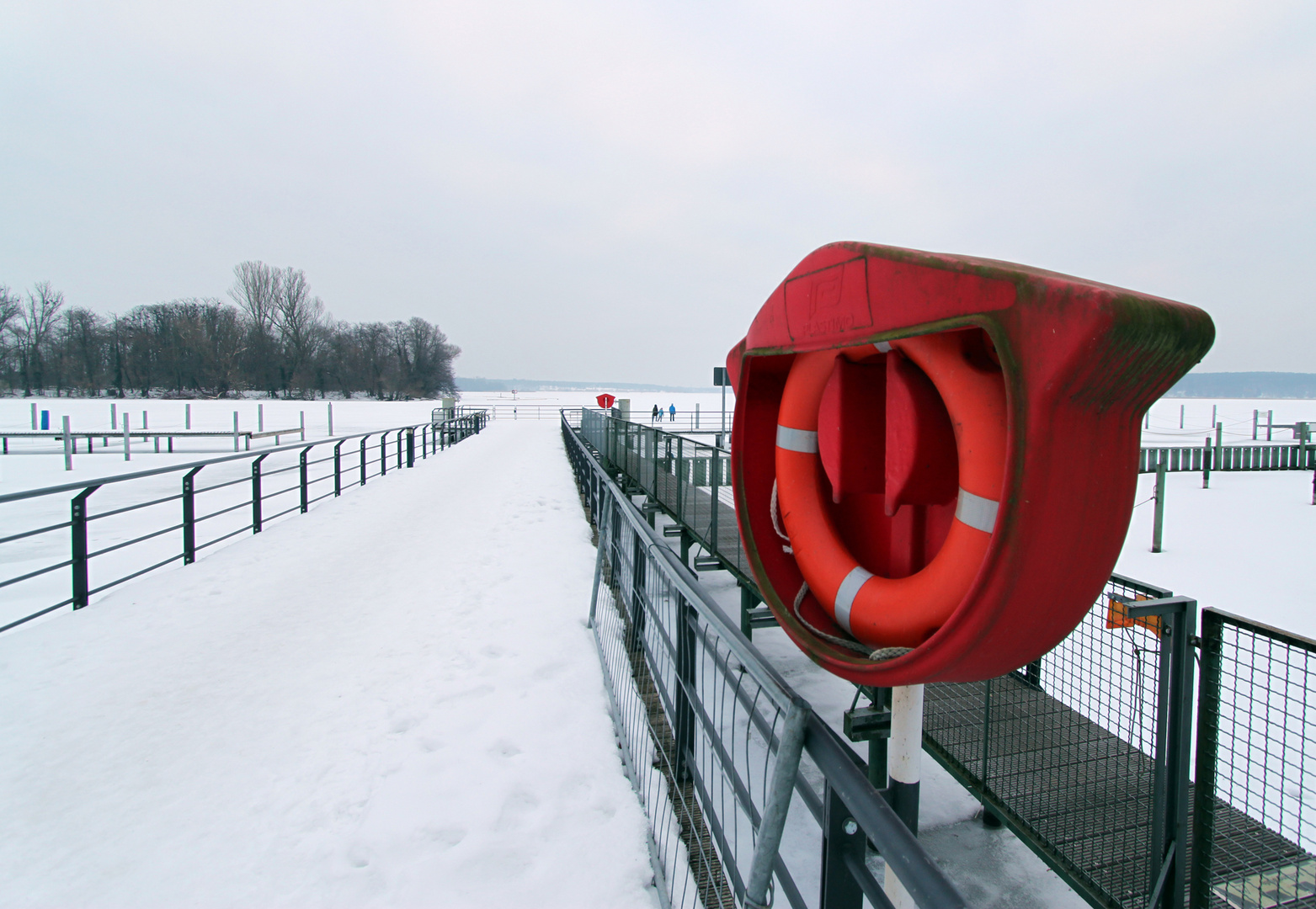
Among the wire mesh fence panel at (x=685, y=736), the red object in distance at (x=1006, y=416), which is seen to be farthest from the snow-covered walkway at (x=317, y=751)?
the red object in distance at (x=1006, y=416)

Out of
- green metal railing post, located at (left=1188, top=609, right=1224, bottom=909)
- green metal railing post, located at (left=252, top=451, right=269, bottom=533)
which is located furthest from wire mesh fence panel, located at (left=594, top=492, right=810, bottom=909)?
green metal railing post, located at (left=252, top=451, right=269, bottom=533)

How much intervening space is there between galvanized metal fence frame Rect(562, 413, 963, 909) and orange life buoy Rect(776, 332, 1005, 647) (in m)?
0.27

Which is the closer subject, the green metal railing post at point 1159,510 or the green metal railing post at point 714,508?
the green metal railing post at point 714,508

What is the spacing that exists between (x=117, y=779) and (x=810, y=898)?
293 cm

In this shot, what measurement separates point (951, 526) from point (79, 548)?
5.96 m

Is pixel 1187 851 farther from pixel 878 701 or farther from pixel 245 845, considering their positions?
pixel 245 845

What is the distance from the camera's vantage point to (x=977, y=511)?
1176mm

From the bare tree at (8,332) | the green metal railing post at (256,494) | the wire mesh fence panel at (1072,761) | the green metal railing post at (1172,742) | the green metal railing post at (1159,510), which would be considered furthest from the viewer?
the bare tree at (8,332)

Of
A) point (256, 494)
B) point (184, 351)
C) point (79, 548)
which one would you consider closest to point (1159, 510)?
point (256, 494)

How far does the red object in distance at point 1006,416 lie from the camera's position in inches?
38.7

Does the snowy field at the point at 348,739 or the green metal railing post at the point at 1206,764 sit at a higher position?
the green metal railing post at the point at 1206,764

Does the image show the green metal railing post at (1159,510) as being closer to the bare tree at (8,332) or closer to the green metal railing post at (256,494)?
the green metal railing post at (256,494)

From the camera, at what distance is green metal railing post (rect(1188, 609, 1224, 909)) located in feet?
6.20

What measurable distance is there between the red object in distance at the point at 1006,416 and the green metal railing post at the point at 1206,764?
1.05m
